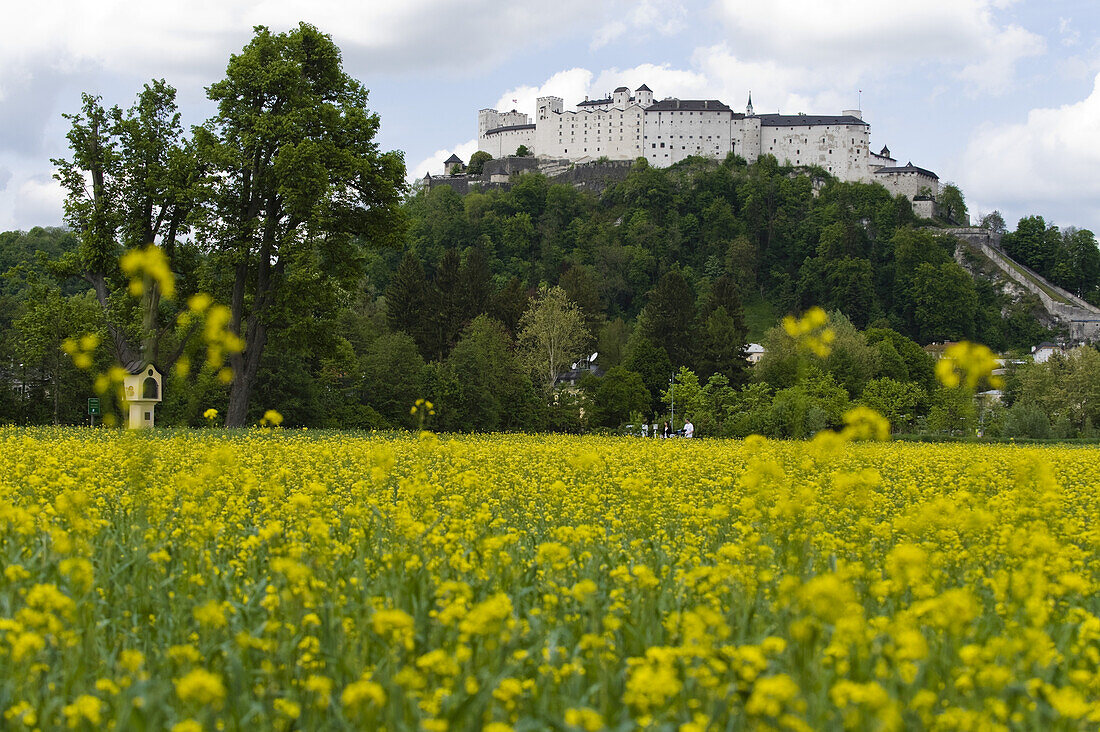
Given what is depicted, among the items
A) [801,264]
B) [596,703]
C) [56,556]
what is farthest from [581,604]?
[801,264]

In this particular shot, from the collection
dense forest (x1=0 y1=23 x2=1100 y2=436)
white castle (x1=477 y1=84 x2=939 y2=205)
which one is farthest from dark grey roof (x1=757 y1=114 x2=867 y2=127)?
dense forest (x1=0 y1=23 x2=1100 y2=436)

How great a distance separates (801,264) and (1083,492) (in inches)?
5030

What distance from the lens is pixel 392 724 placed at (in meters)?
3.67

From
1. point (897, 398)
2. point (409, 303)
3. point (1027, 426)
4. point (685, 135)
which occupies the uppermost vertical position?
point (685, 135)

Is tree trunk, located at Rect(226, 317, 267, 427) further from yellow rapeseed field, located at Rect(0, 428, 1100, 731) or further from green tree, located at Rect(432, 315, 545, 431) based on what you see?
yellow rapeseed field, located at Rect(0, 428, 1100, 731)

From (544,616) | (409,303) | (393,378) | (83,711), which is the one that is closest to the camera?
(83,711)

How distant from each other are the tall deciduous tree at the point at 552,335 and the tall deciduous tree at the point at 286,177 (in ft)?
122

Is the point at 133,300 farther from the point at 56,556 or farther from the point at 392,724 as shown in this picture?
the point at 392,724

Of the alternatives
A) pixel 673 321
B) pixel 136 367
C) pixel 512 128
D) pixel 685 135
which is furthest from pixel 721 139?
pixel 136 367

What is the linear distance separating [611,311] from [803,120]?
5274cm

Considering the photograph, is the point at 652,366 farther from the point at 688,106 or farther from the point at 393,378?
the point at 688,106

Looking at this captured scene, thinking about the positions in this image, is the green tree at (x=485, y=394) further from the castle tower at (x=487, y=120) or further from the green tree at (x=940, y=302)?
the castle tower at (x=487, y=120)

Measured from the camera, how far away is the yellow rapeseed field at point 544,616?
3748 millimetres

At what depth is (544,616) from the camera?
5.28m
